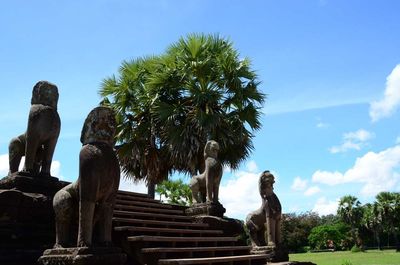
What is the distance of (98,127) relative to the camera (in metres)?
5.32

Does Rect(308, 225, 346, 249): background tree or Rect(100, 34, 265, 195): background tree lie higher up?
Rect(100, 34, 265, 195): background tree

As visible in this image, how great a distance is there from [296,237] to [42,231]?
145 ft

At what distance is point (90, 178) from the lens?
5.03 metres

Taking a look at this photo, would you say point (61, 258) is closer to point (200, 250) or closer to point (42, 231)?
point (42, 231)

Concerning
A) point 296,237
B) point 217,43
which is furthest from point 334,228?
point 217,43

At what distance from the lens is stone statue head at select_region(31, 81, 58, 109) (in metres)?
6.89

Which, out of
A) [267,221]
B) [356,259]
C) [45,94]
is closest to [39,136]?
[45,94]

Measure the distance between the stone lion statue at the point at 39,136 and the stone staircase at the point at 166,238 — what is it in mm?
1592

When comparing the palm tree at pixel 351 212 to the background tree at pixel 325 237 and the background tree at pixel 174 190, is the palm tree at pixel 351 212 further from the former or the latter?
the background tree at pixel 174 190

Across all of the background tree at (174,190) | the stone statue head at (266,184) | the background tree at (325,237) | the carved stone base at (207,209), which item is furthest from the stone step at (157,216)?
the background tree at (325,237)

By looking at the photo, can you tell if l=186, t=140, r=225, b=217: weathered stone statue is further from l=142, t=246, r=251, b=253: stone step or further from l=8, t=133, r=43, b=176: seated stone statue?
l=8, t=133, r=43, b=176: seated stone statue

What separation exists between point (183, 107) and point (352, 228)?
43.4 metres

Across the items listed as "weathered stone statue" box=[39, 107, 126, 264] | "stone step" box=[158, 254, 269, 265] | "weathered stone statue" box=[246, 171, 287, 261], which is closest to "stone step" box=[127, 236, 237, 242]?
"stone step" box=[158, 254, 269, 265]

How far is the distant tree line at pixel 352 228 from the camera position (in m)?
46.5
